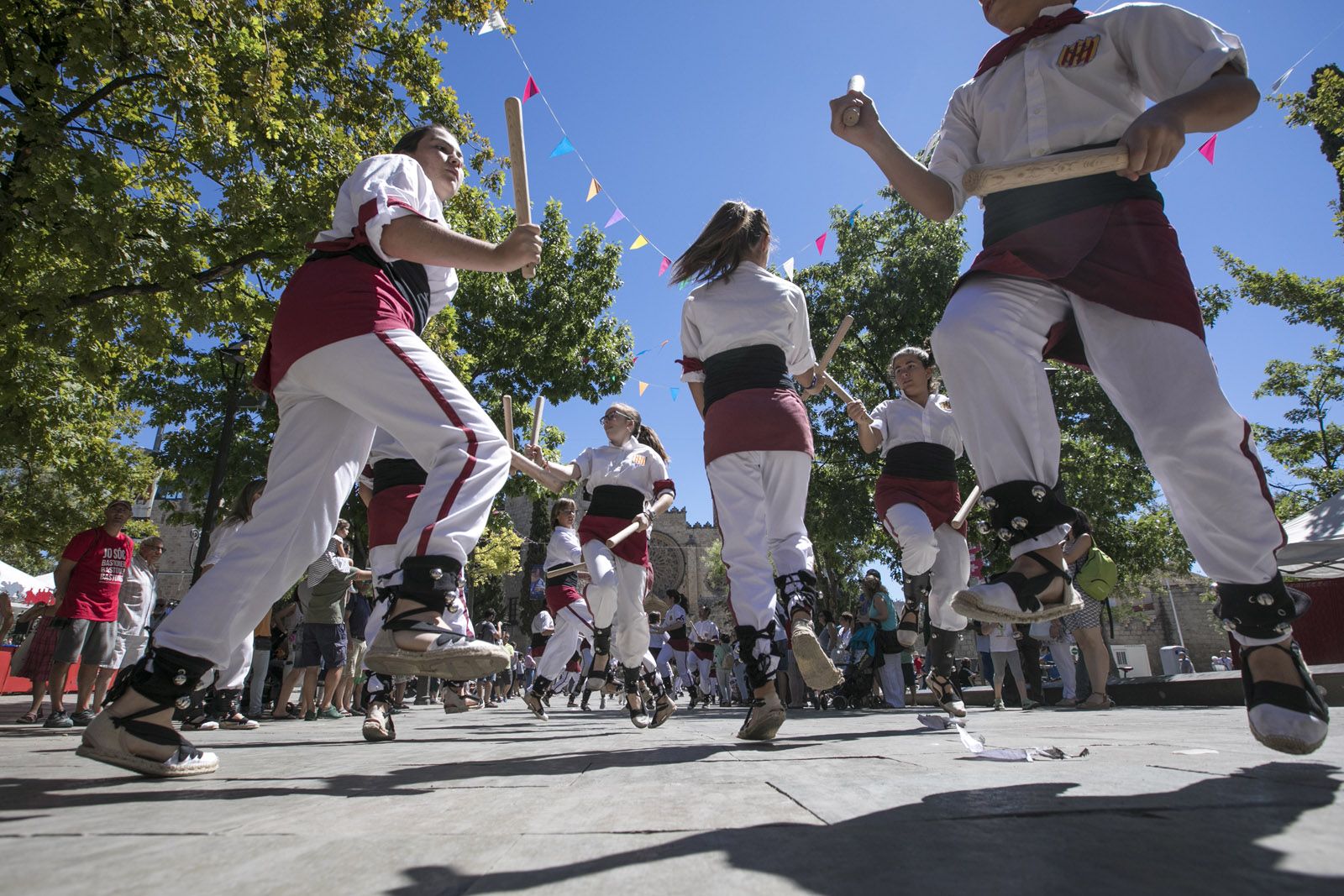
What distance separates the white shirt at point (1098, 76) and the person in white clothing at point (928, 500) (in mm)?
2645

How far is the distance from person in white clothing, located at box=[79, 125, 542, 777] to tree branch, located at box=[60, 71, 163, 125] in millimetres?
7661

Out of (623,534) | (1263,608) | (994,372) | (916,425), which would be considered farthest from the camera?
(623,534)

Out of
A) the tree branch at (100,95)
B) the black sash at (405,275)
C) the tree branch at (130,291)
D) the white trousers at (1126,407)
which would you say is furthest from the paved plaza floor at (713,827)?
the tree branch at (100,95)

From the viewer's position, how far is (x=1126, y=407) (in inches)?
82.4

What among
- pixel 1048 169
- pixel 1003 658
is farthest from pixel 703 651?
pixel 1048 169

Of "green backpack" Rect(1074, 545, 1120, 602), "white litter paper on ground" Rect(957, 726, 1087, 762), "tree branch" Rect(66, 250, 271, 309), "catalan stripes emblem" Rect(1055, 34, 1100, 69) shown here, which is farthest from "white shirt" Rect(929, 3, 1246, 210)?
"tree branch" Rect(66, 250, 271, 309)

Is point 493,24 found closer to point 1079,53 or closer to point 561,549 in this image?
point 561,549

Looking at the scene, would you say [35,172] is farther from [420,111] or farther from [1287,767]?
[1287,767]

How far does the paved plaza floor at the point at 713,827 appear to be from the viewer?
92 cm

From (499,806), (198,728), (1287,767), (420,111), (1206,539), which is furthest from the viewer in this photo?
(420,111)

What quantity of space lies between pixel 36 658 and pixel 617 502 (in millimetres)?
8544

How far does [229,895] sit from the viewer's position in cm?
90

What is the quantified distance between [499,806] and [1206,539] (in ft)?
5.83

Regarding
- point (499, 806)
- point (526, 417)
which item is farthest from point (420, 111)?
point (499, 806)
